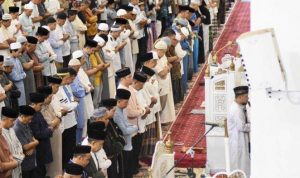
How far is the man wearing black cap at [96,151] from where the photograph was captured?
7691 mm

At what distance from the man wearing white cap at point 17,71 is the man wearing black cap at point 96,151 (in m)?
2.57

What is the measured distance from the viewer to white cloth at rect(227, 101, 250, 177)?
8688mm

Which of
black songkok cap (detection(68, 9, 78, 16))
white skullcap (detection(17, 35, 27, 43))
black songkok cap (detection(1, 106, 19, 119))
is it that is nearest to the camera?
black songkok cap (detection(1, 106, 19, 119))

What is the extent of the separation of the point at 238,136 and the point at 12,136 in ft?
8.01

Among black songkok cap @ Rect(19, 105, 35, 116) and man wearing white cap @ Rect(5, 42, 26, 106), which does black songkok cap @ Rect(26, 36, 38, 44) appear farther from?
black songkok cap @ Rect(19, 105, 35, 116)

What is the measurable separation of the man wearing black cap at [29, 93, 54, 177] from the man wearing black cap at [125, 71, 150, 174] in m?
1.05

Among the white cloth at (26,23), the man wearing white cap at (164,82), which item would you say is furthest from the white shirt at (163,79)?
the white cloth at (26,23)

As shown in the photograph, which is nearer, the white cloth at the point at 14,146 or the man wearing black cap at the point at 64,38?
the white cloth at the point at 14,146

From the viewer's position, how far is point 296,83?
5.27 metres

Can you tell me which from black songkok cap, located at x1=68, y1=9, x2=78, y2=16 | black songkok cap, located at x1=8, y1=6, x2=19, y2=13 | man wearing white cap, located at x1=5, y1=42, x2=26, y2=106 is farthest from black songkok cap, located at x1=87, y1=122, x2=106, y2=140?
black songkok cap, located at x1=68, y1=9, x2=78, y2=16

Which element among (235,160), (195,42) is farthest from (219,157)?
(195,42)

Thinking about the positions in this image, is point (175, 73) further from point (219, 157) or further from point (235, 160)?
point (235, 160)

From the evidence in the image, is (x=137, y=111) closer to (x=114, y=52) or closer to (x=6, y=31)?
(x=114, y=52)

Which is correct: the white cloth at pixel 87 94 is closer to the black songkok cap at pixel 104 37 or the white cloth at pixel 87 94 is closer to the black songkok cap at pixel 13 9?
the black songkok cap at pixel 104 37
